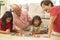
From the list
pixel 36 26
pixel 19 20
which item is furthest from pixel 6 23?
pixel 36 26

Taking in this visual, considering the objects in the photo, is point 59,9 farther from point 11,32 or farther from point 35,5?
point 11,32

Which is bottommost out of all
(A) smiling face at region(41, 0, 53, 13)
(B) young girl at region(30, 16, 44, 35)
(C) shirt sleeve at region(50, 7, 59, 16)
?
(B) young girl at region(30, 16, 44, 35)

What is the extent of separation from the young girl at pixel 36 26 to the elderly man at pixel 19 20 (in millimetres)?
49

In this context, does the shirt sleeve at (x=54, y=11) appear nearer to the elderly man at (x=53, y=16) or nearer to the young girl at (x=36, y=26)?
the elderly man at (x=53, y=16)

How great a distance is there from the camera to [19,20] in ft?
4.04

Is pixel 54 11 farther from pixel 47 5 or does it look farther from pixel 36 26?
pixel 36 26

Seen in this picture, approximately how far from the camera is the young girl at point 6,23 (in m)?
1.24

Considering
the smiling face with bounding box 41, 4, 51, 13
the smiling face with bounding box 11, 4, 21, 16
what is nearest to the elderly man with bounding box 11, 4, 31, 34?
the smiling face with bounding box 11, 4, 21, 16

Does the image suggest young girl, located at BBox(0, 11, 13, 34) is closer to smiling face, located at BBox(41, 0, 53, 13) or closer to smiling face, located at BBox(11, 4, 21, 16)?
smiling face, located at BBox(11, 4, 21, 16)

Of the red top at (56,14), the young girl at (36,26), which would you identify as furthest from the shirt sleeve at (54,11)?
the young girl at (36,26)

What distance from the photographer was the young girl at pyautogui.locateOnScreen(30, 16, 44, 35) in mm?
1195

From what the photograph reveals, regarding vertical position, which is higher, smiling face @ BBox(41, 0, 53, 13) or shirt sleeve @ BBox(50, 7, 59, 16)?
smiling face @ BBox(41, 0, 53, 13)

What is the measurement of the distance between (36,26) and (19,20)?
15cm

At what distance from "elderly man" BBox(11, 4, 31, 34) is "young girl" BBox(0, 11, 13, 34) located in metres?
0.03
